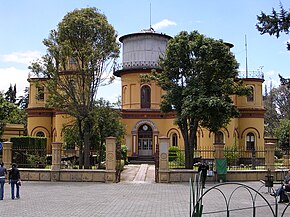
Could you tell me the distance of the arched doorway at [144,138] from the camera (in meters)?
39.8

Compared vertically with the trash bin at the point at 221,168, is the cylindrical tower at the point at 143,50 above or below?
above

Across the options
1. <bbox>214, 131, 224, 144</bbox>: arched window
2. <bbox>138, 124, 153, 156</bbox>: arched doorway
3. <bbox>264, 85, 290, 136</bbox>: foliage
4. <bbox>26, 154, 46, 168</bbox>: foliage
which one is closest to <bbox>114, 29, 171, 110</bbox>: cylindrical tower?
<bbox>138, 124, 153, 156</bbox>: arched doorway

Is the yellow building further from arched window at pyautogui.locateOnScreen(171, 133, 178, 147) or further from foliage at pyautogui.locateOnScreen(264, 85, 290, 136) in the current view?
foliage at pyautogui.locateOnScreen(264, 85, 290, 136)

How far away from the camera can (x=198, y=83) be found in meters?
26.2

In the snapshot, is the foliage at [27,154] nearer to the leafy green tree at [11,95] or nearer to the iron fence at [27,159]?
the iron fence at [27,159]

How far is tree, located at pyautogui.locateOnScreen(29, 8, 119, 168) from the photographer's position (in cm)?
2591

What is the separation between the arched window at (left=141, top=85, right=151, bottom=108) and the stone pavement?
17979mm

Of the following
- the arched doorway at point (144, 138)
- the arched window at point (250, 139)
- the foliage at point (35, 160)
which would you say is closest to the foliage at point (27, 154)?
the foliage at point (35, 160)

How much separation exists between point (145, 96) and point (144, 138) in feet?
14.2

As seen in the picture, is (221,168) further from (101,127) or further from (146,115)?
(146,115)

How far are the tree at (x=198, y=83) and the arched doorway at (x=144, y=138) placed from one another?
39.9 feet

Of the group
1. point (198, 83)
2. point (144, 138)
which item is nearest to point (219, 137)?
point (144, 138)

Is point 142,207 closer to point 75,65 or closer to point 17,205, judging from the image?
point 17,205

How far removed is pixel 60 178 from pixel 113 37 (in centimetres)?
964
